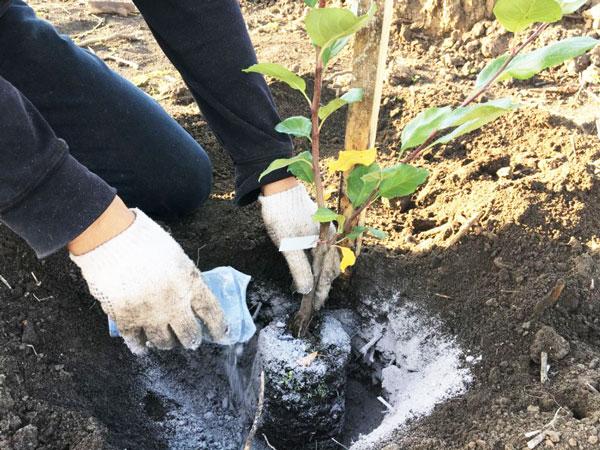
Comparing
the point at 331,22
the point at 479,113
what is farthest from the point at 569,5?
the point at 331,22

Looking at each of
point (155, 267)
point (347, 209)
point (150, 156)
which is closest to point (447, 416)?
point (347, 209)

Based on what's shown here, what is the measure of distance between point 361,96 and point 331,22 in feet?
1.00

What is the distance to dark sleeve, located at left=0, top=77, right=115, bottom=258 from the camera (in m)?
1.18

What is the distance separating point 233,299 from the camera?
1685 mm

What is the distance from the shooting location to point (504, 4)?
99cm

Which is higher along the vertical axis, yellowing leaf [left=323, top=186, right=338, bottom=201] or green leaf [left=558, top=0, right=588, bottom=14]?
green leaf [left=558, top=0, right=588, bottom=14]

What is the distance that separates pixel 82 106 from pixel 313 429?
1.19 meters

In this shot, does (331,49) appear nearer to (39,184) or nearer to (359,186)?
(359,186)

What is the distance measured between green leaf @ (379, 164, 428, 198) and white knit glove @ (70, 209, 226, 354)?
498mm

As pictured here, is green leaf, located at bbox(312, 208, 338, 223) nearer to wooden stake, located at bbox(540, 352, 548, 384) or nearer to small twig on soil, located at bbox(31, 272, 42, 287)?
wooden stake, located at bbox(540, 352, 548, 384)

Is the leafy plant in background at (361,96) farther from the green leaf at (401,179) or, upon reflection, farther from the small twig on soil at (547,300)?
the small twig on soil at (547,300)

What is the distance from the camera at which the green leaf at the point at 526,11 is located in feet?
3.15

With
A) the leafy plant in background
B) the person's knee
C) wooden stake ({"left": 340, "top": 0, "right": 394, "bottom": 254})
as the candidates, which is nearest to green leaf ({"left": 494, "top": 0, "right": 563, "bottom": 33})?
the leafy plant in background

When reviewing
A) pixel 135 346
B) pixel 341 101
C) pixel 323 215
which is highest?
pixel 341 101
